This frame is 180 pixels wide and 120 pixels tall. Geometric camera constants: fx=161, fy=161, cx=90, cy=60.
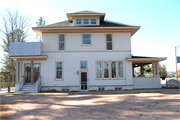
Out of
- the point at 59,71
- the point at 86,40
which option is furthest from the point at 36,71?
the point at 86,40

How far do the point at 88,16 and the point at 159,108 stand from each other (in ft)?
43.1

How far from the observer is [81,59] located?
56.7ft

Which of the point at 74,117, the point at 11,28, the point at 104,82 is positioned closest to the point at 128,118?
the point at 74,117

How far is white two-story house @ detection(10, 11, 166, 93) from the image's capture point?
A: 17062 mm

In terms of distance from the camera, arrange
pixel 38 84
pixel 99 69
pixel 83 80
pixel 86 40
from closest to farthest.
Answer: pixel 38 84
pixel 83 80
pixel 99 69
pixel 86 40

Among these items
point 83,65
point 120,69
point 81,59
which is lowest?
point 120,69

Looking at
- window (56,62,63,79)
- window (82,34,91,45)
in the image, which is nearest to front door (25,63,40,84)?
window (56,62,63,79)

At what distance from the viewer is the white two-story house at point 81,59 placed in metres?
17.1

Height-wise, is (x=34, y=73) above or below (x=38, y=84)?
above

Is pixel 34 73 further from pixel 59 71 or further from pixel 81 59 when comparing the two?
pixel 81 59

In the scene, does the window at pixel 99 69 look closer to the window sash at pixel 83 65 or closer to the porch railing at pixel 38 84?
the window sash at pixel 83 65

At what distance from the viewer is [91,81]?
17172 mm

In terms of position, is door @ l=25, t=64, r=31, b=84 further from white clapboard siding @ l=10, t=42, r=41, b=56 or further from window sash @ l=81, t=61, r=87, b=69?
window sash @ l=81, t=61, r=87, b=69

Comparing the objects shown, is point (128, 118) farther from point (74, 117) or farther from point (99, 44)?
point (99, 44)
